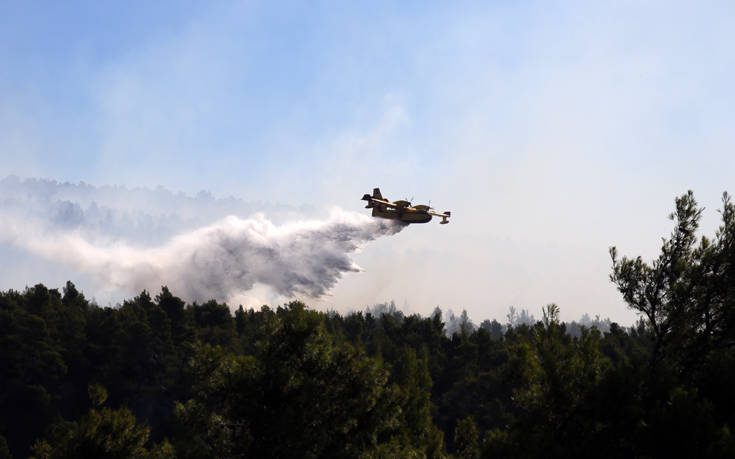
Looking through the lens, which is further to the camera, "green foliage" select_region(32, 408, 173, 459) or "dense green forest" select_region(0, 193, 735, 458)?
"green foliage" select_region(32, 408, 173, 459)

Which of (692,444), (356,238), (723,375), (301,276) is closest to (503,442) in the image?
(692,444)

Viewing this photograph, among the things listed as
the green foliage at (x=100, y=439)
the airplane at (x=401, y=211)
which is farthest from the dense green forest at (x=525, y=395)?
the airplane at (x=401, y=211)

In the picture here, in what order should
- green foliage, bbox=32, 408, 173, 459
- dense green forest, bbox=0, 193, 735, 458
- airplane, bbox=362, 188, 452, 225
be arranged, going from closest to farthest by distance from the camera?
dense green forest, bbox=0, 193, 735, 458 < green foliage, bbox=32, 408, 173, 459 < airplane, bbox=362, 188, 452, 225

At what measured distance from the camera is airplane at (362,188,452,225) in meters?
62.2

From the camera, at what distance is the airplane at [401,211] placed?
62219 mm

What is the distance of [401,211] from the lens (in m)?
62.8

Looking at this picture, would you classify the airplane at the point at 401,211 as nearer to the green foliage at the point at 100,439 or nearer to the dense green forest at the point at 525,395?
the dense green forest at the point at 525,395

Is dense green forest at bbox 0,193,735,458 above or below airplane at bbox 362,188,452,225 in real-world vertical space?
below

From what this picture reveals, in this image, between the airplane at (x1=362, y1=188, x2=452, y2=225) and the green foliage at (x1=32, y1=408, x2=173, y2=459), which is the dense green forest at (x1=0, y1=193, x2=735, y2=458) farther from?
the airplane at (x1=362, y1=188, x2=452, y2=225)

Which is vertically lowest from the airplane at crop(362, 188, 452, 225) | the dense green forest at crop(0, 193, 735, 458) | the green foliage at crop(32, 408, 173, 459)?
the green foliage at crop(32, 408, 173, 459)

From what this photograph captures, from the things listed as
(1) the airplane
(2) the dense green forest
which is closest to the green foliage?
(2) the dense green forest

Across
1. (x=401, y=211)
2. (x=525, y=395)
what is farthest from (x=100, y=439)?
(x=401, y=211)

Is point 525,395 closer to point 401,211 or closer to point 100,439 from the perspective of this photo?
point 100,439

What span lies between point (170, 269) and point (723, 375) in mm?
94339
